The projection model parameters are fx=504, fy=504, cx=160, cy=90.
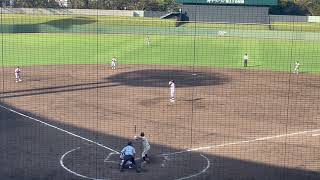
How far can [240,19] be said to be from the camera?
37.0 m

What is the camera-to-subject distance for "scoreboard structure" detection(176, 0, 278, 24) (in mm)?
35750

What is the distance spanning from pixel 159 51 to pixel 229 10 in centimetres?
802

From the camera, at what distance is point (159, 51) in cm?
3134

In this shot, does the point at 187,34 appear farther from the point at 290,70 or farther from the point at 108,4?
the point at 108,4

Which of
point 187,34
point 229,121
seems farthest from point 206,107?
point 187,34

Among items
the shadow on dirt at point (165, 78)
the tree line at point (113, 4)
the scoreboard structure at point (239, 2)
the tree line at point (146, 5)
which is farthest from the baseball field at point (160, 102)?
the tree line at point (146, 5)

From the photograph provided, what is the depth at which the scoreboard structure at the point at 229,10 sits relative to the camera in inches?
1407

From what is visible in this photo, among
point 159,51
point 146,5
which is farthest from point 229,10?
point 146,5

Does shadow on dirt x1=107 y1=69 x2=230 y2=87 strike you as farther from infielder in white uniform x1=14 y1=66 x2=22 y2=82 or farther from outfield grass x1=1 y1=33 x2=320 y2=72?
infielder in white uniform x1=14 y1=66 x2=22 y2=82

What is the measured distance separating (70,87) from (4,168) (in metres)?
9.96

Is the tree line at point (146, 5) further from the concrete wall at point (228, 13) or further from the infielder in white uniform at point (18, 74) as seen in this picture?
the infielder in white uniform at point (18, 74)

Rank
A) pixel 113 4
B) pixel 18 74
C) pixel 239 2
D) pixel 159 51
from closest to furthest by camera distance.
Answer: pixel 18 74, pixel 159 51, pixel 239 2, pixel 113 4

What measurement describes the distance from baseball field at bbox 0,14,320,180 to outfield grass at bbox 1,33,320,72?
88mm

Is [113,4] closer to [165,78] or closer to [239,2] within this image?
[239,2]
